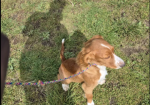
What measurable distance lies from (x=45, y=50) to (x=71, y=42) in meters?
0.91

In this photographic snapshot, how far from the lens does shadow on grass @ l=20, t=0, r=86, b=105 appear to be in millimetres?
3678

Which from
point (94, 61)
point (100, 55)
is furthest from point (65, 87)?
point (100, 55)

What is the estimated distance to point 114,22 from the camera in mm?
4383

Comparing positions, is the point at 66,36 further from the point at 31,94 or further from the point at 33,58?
the point at 31,94

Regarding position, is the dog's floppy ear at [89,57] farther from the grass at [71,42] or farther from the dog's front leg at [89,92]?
the grass at [71,42]

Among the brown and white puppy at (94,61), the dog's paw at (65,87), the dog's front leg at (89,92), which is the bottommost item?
the dog's paw at (65,87)

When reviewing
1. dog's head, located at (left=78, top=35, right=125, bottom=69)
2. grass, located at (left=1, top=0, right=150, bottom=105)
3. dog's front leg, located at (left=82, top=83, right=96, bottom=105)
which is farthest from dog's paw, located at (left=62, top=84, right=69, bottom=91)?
dog's head, located at (left=78, top=35, right=125, bottom=69)

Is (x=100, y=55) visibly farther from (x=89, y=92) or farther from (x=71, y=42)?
(x=71, y=42)

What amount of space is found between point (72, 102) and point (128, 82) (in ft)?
5.33

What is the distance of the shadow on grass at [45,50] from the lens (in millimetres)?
3678

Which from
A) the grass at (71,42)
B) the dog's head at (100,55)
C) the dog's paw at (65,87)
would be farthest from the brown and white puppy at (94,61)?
the grass at (71,42)

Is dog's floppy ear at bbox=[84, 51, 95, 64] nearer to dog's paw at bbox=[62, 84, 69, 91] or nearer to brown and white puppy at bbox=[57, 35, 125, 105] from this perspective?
brown and white puppy at bbox=[57, 35, 125, 105]

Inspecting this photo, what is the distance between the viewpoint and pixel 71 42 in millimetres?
4285

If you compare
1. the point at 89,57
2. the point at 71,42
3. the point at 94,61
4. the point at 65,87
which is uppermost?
the point at 89,57
